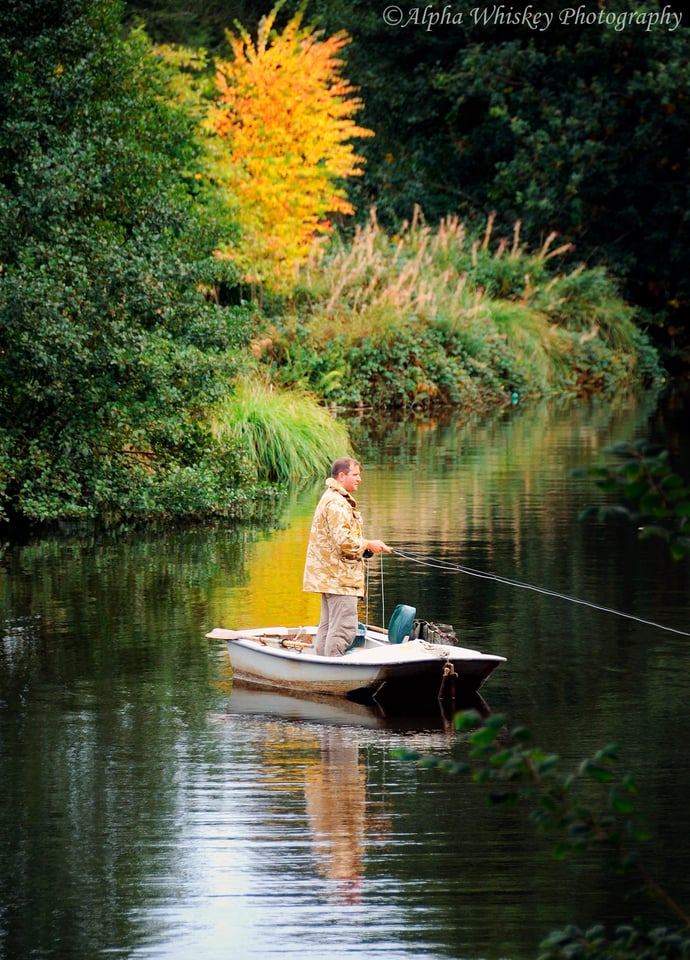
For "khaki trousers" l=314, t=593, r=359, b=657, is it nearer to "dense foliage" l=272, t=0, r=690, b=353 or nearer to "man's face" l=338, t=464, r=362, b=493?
"man's face" l=338, t=464, r=362, b=493

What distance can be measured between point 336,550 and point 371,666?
2.74ft

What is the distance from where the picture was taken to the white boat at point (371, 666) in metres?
9.95

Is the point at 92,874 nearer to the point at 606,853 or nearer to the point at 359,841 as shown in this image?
the point at 359,841

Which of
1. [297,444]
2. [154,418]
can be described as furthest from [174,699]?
[297,444]

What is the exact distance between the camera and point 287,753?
9.20 metres

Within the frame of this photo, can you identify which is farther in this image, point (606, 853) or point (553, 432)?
point (553, 432)

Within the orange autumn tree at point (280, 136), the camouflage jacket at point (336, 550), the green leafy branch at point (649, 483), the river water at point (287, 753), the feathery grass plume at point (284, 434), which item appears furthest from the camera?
the orange autumn tree at point (280, 136)

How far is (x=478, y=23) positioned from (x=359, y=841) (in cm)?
3852

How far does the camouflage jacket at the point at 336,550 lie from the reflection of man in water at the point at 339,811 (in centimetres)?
107

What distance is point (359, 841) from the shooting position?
762cm

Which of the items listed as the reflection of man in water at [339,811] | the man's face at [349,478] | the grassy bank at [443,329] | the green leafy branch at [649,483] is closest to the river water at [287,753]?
the reflection of man in water at [339,811]

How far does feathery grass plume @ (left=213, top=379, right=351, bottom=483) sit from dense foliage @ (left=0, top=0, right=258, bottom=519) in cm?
240

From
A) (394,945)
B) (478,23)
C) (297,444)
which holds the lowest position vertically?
(394,945)

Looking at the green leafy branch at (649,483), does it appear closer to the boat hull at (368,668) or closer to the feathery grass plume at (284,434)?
the boat hull at (368,668)
